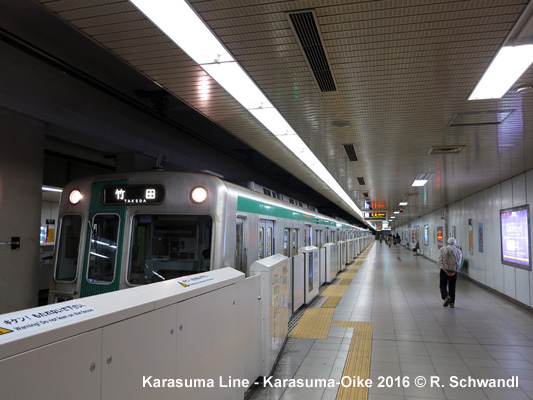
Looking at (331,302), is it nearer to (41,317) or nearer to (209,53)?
(209,53)

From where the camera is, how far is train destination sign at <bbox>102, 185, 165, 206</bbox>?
15.7ft

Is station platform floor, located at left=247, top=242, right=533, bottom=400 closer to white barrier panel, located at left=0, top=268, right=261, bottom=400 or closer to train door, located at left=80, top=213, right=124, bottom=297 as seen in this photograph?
white barrier panel, located at left=0, top=268, right=261, bottom=400

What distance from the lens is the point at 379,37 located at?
2979 millimetres

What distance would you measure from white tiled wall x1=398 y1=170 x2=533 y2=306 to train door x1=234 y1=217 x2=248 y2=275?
241 inches

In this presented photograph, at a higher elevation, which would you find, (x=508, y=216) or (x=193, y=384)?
(x=508, y=216)

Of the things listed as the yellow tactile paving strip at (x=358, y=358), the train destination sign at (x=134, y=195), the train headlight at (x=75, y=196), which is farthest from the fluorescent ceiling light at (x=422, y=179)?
the train headlight at (x=75, y=196)

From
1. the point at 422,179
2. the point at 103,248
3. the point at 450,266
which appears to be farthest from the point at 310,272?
the point at 103,248

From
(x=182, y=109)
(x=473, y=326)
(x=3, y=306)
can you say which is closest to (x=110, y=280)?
(x=3, y=306)

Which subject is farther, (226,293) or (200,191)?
(200,191)

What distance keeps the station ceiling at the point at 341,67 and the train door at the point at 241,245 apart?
137cm

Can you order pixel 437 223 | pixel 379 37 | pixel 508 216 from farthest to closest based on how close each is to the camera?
pixel 437 223
pixel 508 216
pixel 379 37

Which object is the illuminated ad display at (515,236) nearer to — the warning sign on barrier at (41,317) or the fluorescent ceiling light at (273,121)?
the fluorescent ceiling light at (273,121)

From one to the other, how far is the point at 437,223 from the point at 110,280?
762 inches

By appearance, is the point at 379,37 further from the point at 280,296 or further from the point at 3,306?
the point at 3,306
